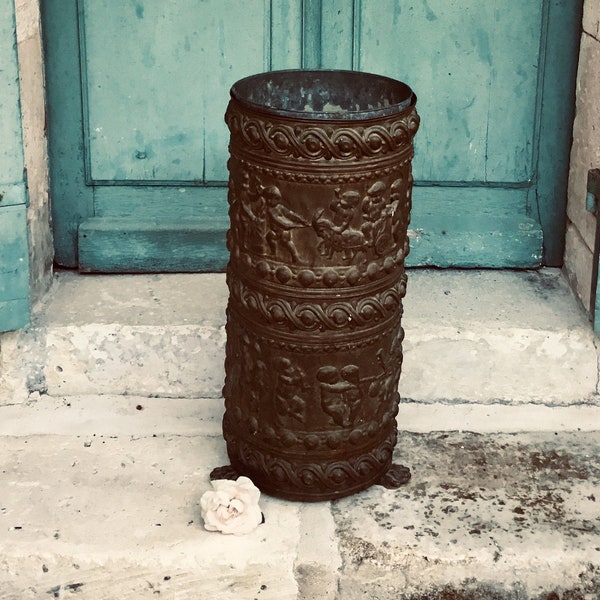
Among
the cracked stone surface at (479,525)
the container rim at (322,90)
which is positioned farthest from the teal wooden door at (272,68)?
the cracked stone surface at (479,525)

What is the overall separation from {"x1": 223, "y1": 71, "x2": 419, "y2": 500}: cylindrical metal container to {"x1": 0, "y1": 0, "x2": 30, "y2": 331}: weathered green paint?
0.67 m

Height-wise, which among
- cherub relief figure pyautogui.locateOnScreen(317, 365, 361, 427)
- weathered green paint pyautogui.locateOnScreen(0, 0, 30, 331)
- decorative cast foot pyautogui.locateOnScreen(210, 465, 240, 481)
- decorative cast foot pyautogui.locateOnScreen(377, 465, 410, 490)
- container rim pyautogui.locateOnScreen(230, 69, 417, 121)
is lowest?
decorative cast foot pyautogui.locateOnScreen(377, 465, 410, 490)

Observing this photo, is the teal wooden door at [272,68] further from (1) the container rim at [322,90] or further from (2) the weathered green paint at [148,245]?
(1) the container rim at [322,90]

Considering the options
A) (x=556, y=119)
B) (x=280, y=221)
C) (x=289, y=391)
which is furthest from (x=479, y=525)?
(x=556, y=119)

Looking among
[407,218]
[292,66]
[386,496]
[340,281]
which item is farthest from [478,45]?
[386,496]

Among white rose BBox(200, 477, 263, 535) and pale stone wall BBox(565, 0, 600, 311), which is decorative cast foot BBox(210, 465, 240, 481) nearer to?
white rose BBox(200, 477, 263, 535)

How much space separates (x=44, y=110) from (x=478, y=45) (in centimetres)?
132

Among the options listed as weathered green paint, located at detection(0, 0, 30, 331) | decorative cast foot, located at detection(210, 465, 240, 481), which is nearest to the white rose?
decorative cast foot, located at detection(210, 465, 240, 481)

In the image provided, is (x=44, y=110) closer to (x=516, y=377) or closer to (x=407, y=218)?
(x=407, y=218)

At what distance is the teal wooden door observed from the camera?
12.5 ft

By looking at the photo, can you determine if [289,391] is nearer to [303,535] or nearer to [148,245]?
[303,535]

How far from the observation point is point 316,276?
301 centimetres

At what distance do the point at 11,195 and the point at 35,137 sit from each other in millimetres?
303

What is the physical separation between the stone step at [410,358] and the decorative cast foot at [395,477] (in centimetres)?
30
